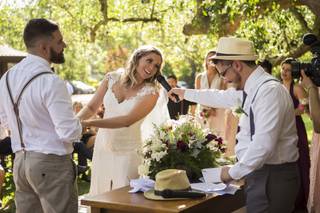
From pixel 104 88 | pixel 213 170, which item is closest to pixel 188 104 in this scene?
pixel 104 88

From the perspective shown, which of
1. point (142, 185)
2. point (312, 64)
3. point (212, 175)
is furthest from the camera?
point (312, 64)

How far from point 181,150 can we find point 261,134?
91 centimetres

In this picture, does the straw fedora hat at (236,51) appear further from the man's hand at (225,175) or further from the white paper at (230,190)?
the white paper at (230,190)

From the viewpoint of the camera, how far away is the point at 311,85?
4629mm

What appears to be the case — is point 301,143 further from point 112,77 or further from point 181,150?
point 181,150

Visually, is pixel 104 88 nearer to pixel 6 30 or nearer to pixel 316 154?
pixel 316 154

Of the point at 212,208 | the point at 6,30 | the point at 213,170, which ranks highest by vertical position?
the point at 6,30

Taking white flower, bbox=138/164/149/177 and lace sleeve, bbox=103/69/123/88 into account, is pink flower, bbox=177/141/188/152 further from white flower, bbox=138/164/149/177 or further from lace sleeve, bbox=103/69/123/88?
lace sleeve, bbox=103/69/123/88

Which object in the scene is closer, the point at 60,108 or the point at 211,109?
the point at 60,108

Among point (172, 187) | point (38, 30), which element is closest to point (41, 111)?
point (38, 30)

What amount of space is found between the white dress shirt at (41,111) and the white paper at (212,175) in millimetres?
865

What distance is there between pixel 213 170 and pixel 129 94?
4.32ft

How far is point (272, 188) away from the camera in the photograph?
144 inches

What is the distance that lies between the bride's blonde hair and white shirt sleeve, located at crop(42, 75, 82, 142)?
46.3 inches
